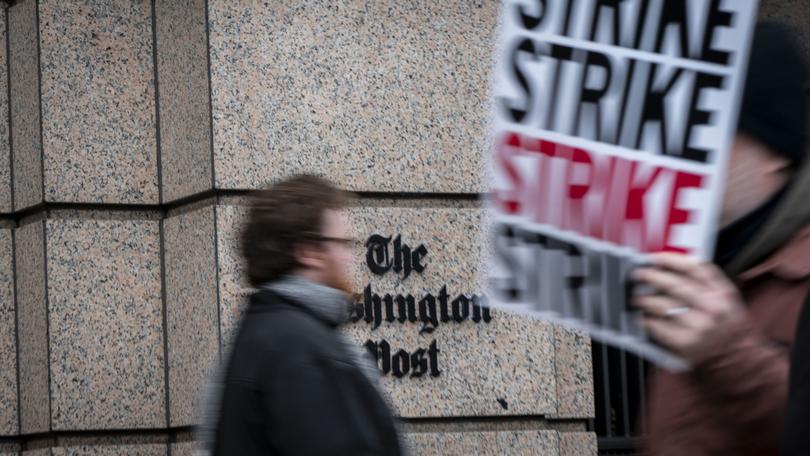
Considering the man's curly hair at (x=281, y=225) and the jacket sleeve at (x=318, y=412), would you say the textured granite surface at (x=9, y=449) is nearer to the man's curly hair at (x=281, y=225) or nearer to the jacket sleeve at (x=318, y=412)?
the man's curly hair at (x=281, y=225)

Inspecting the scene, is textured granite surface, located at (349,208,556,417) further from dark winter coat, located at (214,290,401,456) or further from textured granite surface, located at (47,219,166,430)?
dark winter coat, located at (214,290,401,456)

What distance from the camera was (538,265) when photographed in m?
2.07

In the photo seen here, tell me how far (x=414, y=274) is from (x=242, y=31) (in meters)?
1.18

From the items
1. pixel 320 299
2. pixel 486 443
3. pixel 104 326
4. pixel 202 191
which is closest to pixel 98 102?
pixel 202 191

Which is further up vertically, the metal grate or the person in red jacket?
the person in red jacket

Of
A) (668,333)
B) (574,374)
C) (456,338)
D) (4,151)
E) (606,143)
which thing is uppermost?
(4,151)

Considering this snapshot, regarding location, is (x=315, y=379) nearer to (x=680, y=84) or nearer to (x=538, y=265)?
(x=538, y=265)

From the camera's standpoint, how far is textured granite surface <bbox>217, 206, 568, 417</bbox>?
5.83 metres

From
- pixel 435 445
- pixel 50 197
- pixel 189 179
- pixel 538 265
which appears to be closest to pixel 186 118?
pixel 189 179

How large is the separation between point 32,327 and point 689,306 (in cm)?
453

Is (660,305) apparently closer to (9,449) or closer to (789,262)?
(789,262)

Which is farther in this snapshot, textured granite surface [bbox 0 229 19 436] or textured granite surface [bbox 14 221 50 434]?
textured granite surface [bbox 0 229 19 436]

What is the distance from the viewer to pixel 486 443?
590cm

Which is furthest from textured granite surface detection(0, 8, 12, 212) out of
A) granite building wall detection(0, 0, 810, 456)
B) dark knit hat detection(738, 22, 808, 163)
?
dark knit hat detection(738, 22, 808, 163)
